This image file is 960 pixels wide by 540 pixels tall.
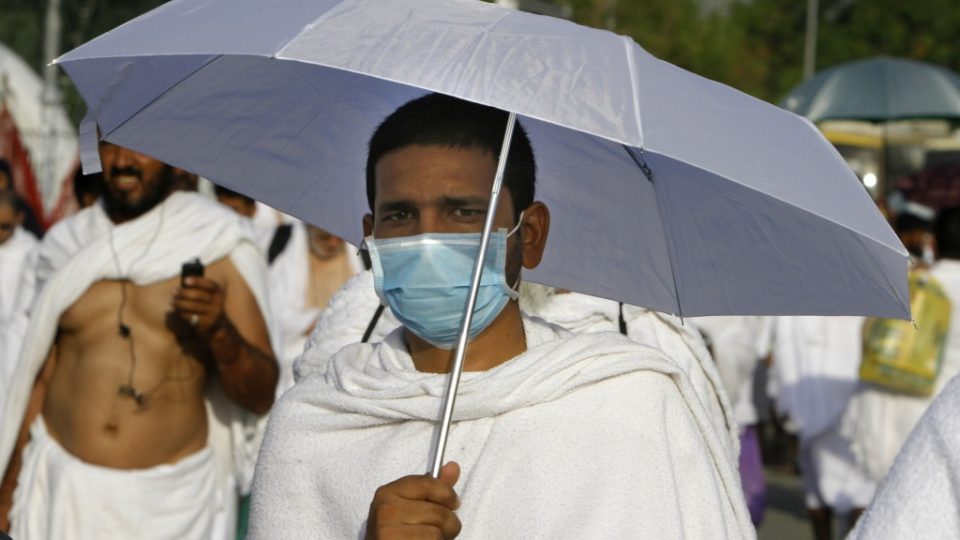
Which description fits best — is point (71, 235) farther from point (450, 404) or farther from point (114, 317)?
point (450, 404)

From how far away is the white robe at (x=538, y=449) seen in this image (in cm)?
312

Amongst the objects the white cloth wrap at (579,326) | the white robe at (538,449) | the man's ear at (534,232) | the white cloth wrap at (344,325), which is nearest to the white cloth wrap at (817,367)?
the white cloth wrap at (579,326)

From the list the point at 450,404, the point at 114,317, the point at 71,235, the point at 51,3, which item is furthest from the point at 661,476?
the point at 51,3

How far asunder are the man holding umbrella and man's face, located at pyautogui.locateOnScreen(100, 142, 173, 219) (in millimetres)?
2915

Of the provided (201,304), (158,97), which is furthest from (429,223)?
(201,304)

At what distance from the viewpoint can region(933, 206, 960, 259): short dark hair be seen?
9117mm

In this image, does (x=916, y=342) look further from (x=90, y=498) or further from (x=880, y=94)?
(x=880, y=94)

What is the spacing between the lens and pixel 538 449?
316cm

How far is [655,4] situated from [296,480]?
33.1 m

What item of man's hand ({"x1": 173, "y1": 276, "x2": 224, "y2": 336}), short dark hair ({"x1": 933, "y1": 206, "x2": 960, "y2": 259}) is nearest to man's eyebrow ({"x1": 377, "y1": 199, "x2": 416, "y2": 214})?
man's hand ({"x1": 173, "y1": 276, "x2": 224, "y2": 336})

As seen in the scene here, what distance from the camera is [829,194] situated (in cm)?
318

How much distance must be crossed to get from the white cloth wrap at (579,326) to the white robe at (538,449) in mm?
1078

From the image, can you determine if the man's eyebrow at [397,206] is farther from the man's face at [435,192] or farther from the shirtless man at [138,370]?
the shirtless man at [138,370]

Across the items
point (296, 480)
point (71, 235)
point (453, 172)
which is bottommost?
point (71, 235)
